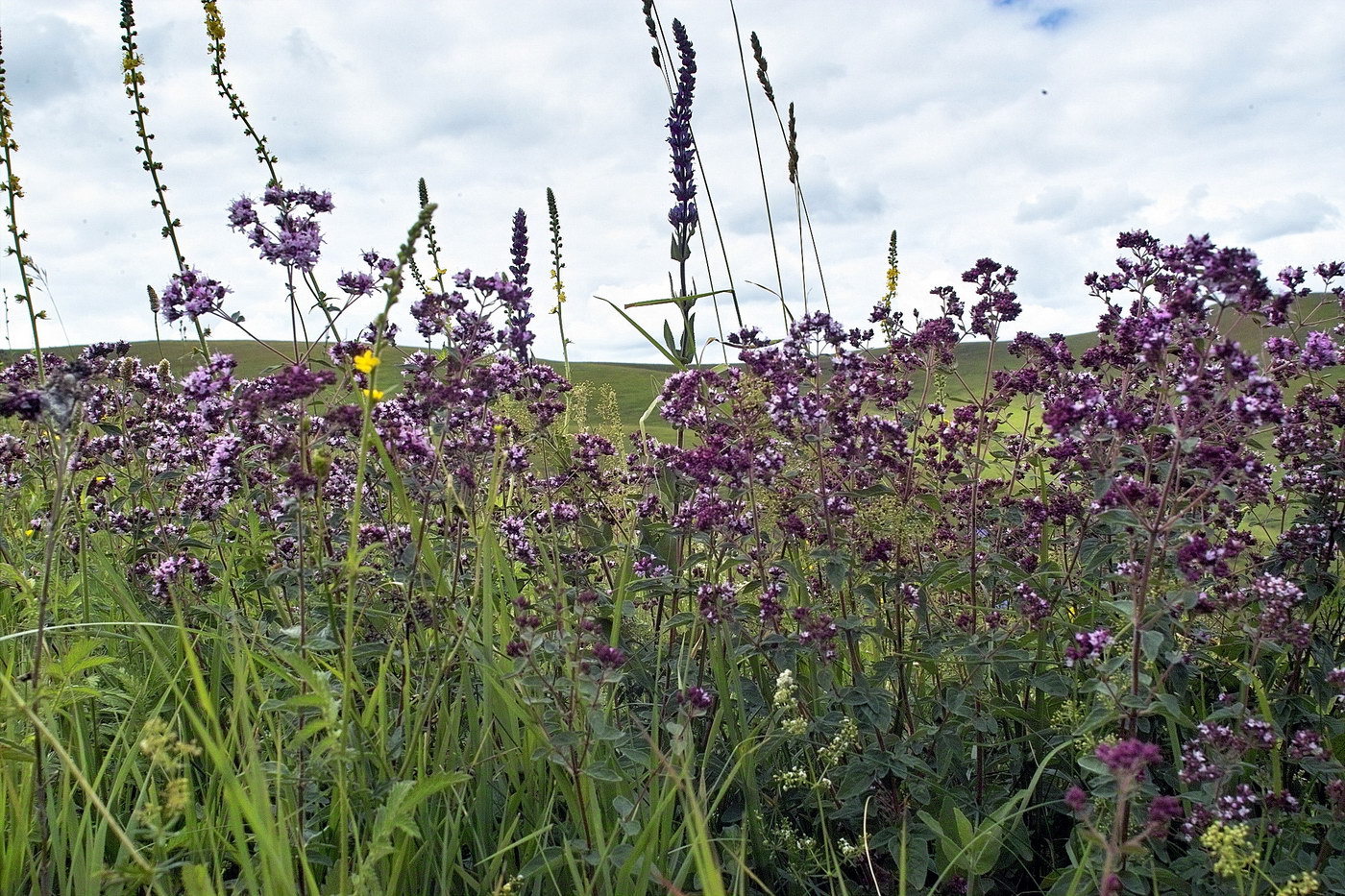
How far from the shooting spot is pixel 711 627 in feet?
11.5

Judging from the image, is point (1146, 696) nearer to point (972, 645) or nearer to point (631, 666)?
point (972, 645)

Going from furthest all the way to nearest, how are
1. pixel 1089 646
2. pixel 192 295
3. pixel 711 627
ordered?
1. pixel 192 295
2. pixel 711 627
3. pixel 1089 646

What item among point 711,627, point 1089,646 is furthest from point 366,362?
point 1089,646

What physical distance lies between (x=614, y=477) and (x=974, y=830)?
2.99 m

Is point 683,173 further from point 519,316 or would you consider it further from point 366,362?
point 366,362

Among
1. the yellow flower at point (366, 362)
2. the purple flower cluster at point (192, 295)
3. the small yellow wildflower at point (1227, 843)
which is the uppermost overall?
the purple flower cluster at point (192, 295)

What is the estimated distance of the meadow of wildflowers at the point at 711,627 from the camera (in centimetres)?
259

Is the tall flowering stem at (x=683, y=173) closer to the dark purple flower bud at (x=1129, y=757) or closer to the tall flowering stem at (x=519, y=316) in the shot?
the tall flowering stem at (x=519, y=316)

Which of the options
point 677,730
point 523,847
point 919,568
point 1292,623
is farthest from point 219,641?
point 1292,623

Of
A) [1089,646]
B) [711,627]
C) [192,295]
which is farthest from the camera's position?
[192,295]

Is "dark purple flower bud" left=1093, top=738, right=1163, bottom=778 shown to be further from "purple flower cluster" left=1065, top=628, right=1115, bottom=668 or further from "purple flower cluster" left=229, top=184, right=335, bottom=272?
"purple flower cluster" left=229, top=184, right=335, bottom=272

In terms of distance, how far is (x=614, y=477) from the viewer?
5.45m

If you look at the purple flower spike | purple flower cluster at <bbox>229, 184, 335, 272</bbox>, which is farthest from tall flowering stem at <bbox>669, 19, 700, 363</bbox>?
purple flower cluster at <bbox>229, 184, 335, 272</bbox>

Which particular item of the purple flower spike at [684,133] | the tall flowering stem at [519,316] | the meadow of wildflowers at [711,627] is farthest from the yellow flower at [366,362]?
the purple flower spike at [684,133]
